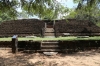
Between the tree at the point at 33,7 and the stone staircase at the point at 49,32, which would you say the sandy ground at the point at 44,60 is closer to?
the tree at the point at 33,7

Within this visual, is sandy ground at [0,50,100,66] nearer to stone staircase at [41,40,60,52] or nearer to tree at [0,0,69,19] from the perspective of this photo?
stone staircase at [41,40,60,52]

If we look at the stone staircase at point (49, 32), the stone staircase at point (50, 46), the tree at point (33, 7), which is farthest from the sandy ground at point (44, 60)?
the stone staircase at point (49, 32)

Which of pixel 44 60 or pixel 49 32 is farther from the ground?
pixel 49 32

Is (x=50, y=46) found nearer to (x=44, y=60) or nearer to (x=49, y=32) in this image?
(x=44, y=60)

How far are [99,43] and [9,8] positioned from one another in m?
7.04

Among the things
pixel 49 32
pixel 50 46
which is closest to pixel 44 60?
pixel 50 46

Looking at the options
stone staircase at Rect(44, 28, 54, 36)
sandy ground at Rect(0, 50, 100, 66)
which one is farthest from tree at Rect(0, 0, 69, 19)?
stone staircase at Rect(44, 28, 54, 36)

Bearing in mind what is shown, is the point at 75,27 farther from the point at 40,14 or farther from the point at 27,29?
the point at 40,14

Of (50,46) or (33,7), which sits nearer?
(33,7)

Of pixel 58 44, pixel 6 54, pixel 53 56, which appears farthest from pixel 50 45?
pixel 6 54

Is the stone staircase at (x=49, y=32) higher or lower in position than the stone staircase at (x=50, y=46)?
higher

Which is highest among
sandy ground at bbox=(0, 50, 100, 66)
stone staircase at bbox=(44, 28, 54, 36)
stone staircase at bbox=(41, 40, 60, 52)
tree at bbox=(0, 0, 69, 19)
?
tree at bbox=(0, 0, 69, 19)

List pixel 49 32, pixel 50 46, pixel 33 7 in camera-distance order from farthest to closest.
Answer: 1. pixel 49 32
2. pixel 50 46
3. pixel 33 7

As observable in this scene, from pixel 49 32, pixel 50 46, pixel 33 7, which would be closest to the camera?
pixel 33 7
